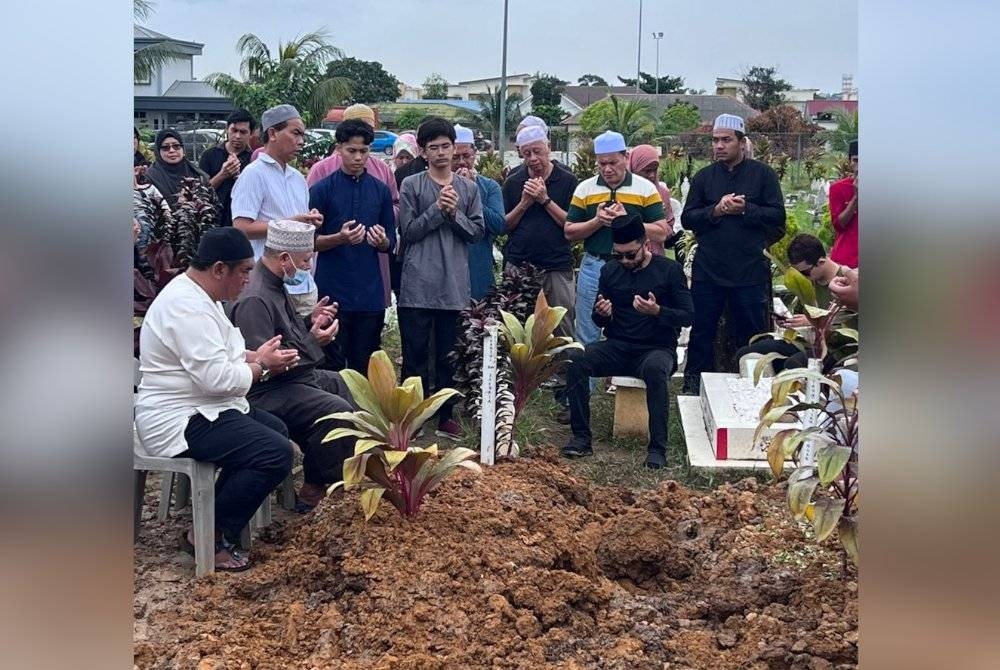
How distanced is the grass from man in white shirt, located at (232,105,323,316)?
1.12m

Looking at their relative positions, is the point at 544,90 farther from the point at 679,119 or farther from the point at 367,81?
the point at 679,119

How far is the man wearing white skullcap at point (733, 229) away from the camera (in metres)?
5.55

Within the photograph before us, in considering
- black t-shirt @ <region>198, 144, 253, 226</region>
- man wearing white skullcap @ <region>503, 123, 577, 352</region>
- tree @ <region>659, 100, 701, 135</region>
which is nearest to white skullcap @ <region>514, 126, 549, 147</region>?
man wearing white skullcap @ <region>503, 123, 577, 352</region>

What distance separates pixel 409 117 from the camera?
27.2 feet

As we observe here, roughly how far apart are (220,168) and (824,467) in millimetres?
4403

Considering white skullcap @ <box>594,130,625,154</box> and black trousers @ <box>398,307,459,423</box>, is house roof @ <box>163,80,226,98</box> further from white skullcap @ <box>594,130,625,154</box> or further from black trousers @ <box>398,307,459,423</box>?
white skullcap @ <box>594,130,625,154</box>

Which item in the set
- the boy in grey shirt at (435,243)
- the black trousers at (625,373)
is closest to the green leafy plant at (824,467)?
the black trousers at (625,373)

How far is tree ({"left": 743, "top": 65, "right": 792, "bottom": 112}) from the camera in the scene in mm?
11359

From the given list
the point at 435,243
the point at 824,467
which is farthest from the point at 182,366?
the point at 824,467

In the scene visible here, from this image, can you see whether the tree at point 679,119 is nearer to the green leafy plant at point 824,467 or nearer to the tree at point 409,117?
the tree at point 409,117

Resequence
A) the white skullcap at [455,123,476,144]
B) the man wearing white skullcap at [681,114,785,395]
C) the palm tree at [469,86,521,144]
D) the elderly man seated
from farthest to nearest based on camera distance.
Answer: the palm tree at [469,86,521,144]
the white skullcap at [455,123,476,144]
the man wearing white skullcap at [681,114,785,395]
the elderly man seated

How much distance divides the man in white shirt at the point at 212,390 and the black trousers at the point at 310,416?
36 cm
